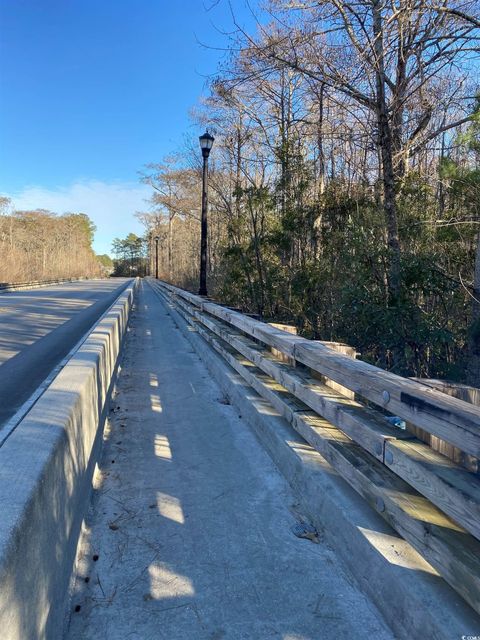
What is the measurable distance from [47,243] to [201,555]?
301 feet

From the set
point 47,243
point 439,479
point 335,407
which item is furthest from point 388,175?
point 47,243

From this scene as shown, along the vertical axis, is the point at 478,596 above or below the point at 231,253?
below

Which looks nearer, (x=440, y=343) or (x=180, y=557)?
(x=180, y=557)

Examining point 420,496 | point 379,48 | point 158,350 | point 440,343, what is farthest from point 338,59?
point 420,496

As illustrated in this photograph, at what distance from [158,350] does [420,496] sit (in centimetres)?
756

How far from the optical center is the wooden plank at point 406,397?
6.97 feet

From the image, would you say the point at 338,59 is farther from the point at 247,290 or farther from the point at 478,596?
the point at 478,596

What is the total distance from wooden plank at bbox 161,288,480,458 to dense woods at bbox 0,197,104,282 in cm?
4396

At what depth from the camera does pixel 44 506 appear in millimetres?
1903

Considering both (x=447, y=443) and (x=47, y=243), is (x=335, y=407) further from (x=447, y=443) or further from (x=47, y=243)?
(x=47, y=243)

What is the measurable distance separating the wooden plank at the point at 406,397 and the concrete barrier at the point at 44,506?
74.3 inches

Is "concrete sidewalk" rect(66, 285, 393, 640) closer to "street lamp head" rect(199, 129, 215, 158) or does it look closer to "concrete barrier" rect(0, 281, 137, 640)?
"concrete barrier" rect(0, 281, 137, 640)

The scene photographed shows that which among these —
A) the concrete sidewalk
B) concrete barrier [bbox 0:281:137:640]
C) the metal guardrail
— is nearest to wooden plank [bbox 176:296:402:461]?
the metal guardrail

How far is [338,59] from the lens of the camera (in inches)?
343
